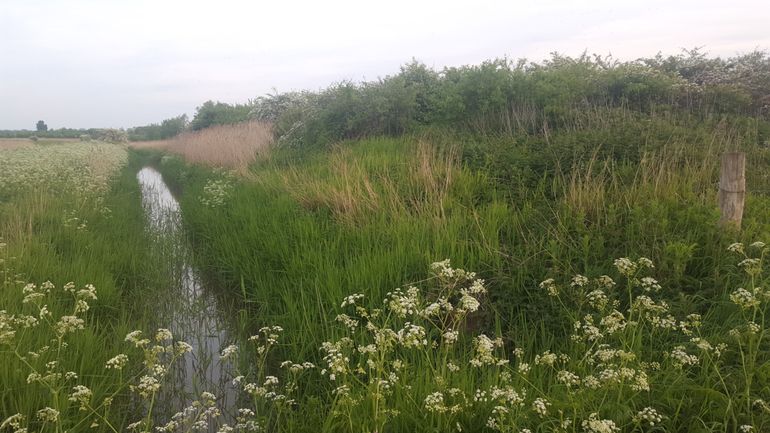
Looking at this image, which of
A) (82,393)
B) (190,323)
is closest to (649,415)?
(82,393)

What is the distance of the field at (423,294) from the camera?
2.52 metres

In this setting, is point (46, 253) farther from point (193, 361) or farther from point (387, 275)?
point (387, 275)

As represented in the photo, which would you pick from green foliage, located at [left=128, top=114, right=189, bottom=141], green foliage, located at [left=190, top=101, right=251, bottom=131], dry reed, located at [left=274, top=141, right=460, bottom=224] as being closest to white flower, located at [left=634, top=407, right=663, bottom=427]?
dry reed, located at [left=274, top=141, right=460, bottom=224]

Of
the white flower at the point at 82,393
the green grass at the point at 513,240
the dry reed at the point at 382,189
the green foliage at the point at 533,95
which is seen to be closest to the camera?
the white flower at the point at 82,393

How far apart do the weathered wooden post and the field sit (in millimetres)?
145

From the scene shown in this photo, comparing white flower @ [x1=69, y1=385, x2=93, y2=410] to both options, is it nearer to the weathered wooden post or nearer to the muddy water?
the muddy water

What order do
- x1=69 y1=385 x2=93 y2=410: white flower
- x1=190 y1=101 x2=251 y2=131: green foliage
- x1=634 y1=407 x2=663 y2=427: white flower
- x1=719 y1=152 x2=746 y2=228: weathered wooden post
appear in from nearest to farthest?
x1=634 y1=407 x2=663 y2=427: white flower → x1=69 y1=385 x2=93 y2=410: white flower → x1=719 y1=152 x2=746 y2=228: weathered wooden post → x1=190 y1=101 x2=251 y2=131: green foliage

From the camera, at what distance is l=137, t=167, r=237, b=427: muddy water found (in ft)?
12.2

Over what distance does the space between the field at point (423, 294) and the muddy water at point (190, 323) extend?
3 cm

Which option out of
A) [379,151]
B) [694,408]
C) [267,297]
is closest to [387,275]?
[267,297]

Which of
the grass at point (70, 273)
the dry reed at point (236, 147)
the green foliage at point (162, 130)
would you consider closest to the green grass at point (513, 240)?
the grass at point (70, 273)

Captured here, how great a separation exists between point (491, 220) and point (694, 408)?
2912mm

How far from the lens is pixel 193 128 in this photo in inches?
1321

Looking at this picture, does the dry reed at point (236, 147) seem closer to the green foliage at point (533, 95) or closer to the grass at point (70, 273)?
the green foliage at point (533, 95)
